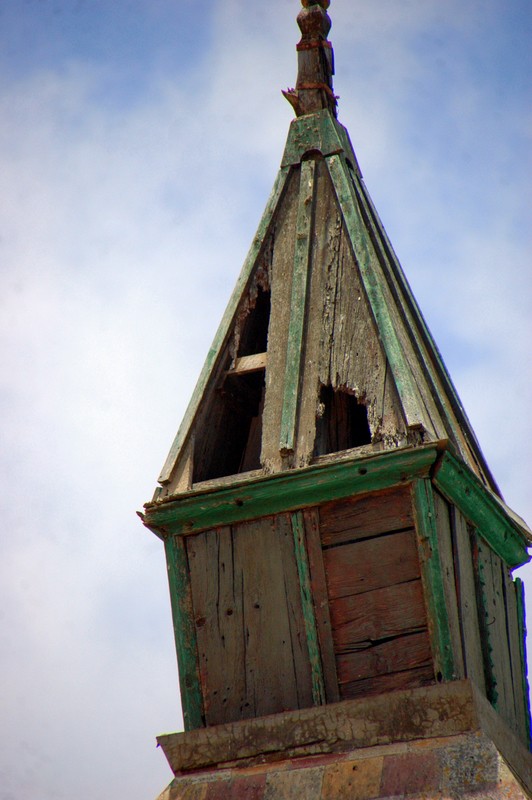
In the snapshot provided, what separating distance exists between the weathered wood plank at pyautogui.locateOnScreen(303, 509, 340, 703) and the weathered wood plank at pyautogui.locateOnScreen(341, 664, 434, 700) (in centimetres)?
8

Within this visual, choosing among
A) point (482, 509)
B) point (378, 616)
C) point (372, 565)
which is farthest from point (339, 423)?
point (378, 616)

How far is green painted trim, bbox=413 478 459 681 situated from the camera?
616 centimetres

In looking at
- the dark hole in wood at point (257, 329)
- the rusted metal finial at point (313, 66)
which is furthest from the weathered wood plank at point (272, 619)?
the rusted metal finial at point (313, 66)

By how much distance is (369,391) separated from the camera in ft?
23.2

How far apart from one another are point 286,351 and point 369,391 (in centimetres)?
71

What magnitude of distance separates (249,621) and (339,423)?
159 centimetres

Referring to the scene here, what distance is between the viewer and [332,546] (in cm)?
658

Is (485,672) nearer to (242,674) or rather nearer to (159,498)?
(242,674)

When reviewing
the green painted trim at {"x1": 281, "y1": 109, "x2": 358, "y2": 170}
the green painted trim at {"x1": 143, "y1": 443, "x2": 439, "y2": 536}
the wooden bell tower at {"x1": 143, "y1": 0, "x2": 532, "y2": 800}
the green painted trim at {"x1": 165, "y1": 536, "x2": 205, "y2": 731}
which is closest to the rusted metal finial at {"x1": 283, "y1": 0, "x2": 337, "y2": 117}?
the green painted trim at {"x1": 281, "y1": 109, "x2": 358, "y2": 170}

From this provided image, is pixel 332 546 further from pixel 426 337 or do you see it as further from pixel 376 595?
pixel 426 337

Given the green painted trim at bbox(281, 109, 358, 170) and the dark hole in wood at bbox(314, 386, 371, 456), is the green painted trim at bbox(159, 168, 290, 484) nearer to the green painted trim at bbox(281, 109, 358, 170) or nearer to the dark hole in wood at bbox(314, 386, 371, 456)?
the green painted trim at bbox(281, 109, 358, 170)

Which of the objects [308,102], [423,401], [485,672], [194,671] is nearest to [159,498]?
[194,671]

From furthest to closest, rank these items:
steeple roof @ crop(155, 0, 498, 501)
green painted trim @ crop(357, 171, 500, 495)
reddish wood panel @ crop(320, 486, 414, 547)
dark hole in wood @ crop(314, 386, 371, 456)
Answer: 1. green painted trim @ crop(357, 171, 500, 495)
2. dark hole in wood @ crop(314, 386, 371, 456)
3. steeple roof @ crop(155, 0, 498, 501)
4. reddish wood panel @ crop(320, 486, 414, 547)

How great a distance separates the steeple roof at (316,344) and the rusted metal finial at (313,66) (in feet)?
0.04
